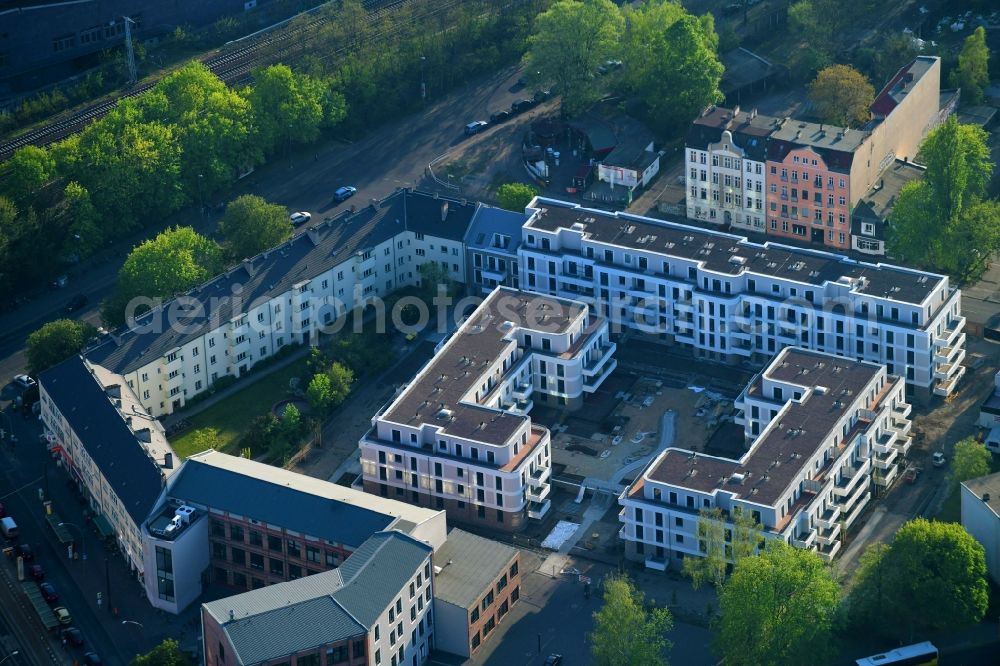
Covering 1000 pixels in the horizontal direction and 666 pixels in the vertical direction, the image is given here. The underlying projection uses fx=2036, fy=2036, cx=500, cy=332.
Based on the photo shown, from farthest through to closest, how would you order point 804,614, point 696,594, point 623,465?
point 623,465 < point 696,594 < point 804,614

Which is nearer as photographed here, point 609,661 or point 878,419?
point 609,661

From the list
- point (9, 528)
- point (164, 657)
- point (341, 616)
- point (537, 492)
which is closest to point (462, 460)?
point (537, 492)

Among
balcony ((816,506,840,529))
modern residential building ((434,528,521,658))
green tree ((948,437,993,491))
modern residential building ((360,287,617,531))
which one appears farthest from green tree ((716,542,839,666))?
modern residential building ((360,287,617,531))

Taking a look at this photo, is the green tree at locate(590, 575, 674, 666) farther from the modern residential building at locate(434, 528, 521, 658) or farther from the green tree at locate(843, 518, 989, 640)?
the green tree at locate(843, 518, 989, 640)

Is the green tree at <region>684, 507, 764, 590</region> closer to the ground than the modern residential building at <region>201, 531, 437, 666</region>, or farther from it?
closer to the ground

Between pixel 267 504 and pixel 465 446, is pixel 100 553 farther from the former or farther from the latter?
pixel 465 446

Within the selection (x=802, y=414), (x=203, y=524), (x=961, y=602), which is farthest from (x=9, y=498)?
(x=961, y=602)
